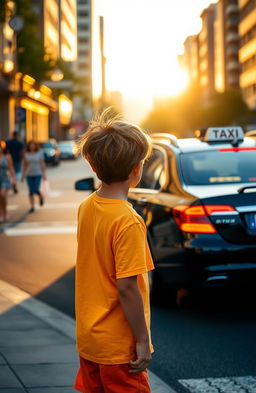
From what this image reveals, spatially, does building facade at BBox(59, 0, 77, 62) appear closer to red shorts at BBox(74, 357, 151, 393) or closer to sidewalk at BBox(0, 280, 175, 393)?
sidewalk at BBox(0, 280, 175, 393)

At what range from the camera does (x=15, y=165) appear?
29.0 m

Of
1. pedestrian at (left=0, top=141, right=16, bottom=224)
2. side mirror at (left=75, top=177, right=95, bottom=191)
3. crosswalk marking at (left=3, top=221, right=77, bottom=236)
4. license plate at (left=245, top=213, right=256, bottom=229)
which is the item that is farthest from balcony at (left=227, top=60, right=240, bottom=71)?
license plate at (left=245, top=213, right=256, bottom=229)

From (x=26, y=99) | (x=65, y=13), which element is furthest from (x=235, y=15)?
(x=26, y=99)

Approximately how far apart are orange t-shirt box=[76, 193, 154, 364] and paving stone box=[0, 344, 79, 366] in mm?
2420

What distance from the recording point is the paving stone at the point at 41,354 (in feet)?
17.6

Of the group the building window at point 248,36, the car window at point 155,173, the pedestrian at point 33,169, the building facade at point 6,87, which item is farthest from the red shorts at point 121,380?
the building window at point 248,36

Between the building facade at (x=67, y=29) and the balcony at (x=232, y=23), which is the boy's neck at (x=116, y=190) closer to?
the building facade at (x=67, y=29)

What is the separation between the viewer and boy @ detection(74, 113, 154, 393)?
2.84 meters

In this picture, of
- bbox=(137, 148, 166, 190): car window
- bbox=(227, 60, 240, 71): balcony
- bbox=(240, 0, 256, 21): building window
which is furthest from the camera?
bbox=(227, 60, 240, 71): balcony

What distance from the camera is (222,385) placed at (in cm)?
500

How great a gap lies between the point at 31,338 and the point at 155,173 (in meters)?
2.68

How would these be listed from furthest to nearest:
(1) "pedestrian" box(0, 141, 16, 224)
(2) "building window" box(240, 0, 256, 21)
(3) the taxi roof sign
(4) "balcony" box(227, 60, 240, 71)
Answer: (4) "balcony" box(227, 60, 240, 71) < (2) "building window" box(240, 0, 256, 21) < (1) "pedestrian" box(0, 141, 16, 224) < (3) the taxi roof sign

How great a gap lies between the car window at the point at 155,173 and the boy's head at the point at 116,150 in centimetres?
480

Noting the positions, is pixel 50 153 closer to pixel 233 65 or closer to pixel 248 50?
pixel 248 50
